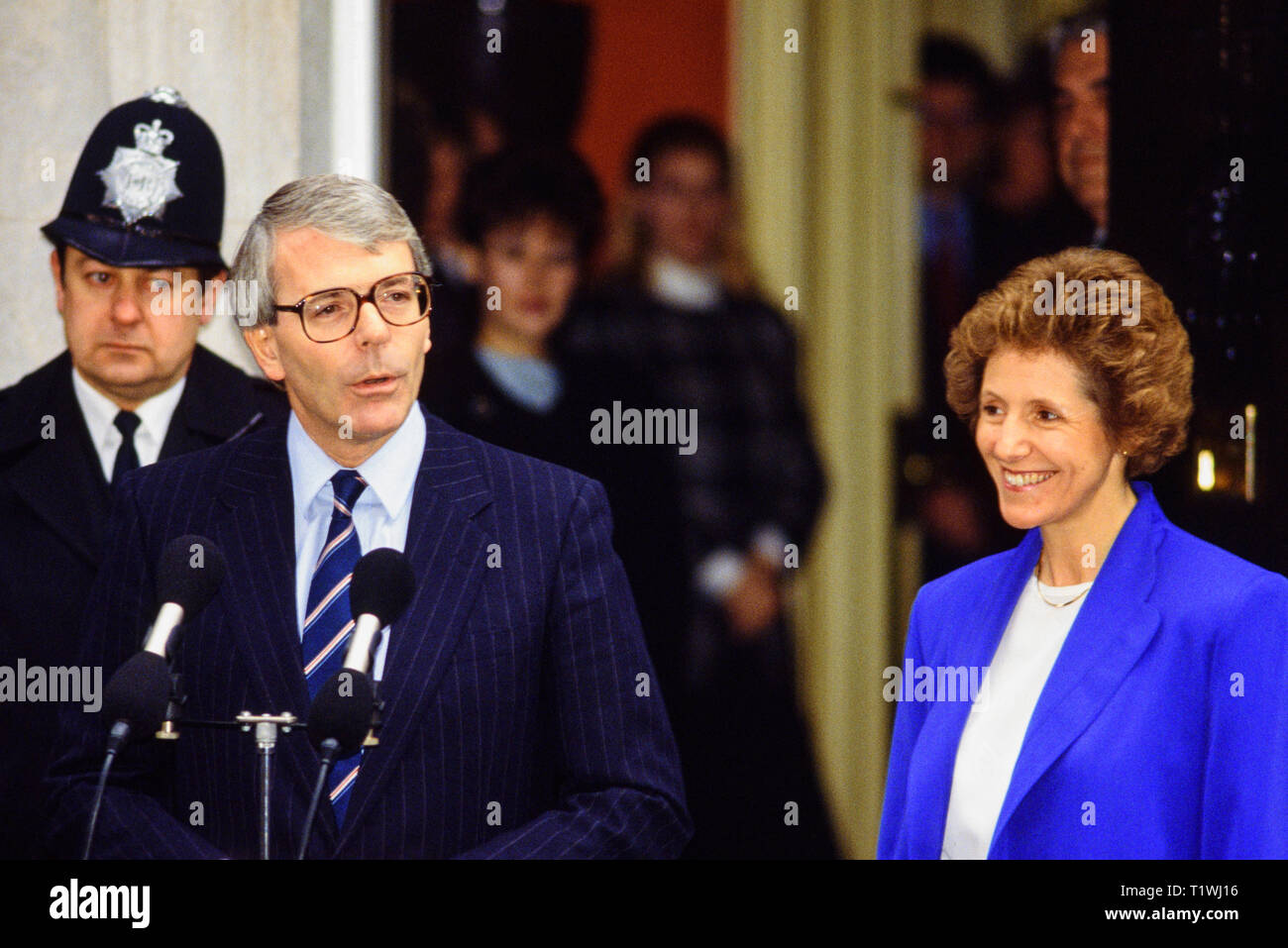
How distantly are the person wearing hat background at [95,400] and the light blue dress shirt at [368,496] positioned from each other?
2.19ft

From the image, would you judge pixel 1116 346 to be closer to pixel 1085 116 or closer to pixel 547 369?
pixel 1085 116

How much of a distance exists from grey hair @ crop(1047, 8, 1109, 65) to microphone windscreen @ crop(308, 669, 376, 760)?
270 centimetres

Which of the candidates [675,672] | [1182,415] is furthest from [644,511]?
[1182,415]

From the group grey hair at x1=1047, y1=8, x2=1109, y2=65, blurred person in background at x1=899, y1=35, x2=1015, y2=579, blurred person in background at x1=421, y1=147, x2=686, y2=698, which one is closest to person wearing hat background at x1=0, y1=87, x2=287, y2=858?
blurred person in background at x1=421, y1=147, x2=686, y2=698

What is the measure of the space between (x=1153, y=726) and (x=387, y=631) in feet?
4.07

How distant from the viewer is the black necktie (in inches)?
126

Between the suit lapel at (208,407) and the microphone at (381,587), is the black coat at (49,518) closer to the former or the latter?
the suit lapel at (208,407)

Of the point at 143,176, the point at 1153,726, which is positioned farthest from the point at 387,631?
the point at 143,176

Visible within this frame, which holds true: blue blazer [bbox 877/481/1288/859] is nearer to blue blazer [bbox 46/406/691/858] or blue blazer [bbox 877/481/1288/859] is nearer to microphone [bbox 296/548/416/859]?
blue blazer [bbox 46/406/691/858]

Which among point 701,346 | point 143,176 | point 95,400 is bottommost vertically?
point 95,400

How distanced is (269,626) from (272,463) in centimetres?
32

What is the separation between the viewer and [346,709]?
1.87 m

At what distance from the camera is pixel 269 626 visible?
2535 millimetres
